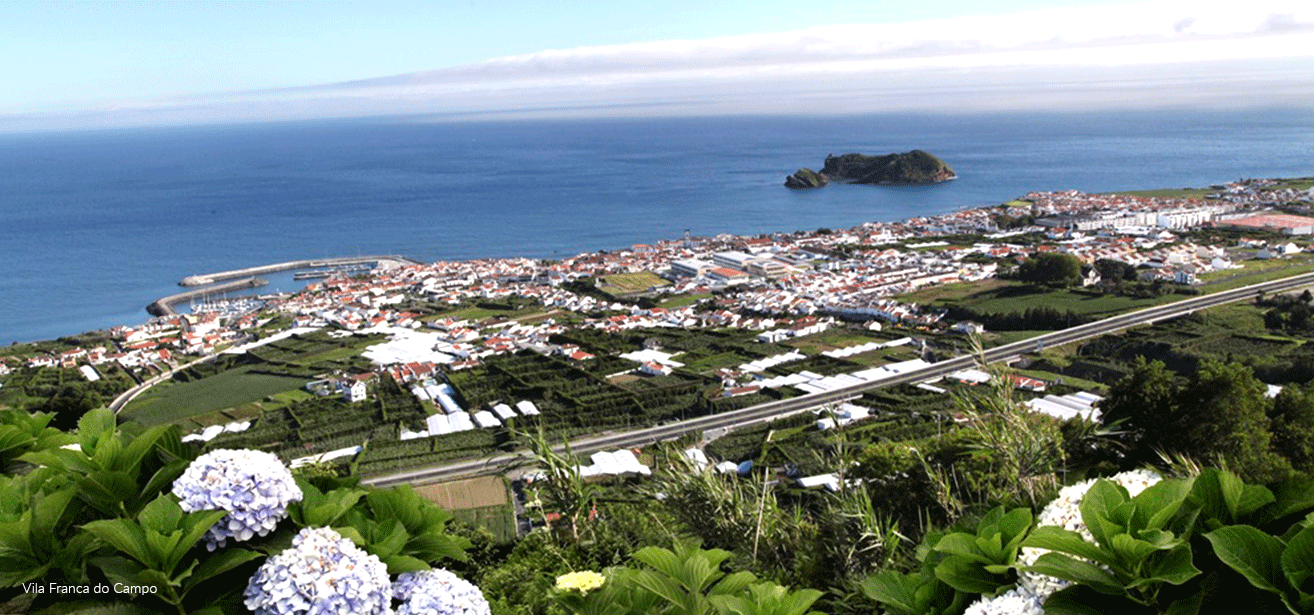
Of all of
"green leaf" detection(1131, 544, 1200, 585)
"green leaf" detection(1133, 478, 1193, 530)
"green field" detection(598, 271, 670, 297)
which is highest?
"green leaf" detection(1133, 478, 1193, 530)

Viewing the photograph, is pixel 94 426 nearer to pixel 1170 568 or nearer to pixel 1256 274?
pixel 1170 568

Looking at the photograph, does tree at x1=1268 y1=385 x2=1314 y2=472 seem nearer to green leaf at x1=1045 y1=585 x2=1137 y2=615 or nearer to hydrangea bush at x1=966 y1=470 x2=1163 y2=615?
hydrangea bush at x1=966 y1=470 x2=1163 y2=615

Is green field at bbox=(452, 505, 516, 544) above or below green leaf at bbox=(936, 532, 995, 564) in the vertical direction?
below

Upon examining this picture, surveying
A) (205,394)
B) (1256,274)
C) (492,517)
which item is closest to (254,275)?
(205,394)

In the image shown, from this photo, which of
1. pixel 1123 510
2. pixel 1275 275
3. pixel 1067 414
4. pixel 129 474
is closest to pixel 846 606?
pixel 1123 510

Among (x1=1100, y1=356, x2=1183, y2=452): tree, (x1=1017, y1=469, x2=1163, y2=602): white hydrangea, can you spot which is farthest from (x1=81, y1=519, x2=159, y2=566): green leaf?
(x1=1100, y1=356, x2=1183, y2=452): tree

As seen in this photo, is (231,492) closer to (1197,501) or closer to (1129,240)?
(1197,501)
